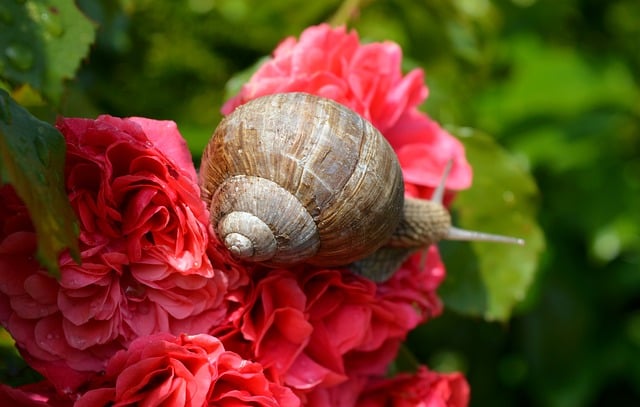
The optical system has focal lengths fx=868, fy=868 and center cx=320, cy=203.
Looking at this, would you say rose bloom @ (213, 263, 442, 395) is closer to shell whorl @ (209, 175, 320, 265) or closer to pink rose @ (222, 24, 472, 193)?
shell whorl @ (209, 175, 320, 265)

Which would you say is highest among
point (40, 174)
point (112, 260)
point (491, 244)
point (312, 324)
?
point (40, 174)

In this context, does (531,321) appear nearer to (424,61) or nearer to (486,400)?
(486,400)

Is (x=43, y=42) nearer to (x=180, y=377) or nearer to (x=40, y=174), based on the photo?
(x=40, y=174)

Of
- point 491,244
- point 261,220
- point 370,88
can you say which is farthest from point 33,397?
point 491,244

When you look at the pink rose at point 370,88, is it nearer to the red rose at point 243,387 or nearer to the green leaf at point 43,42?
the green leaf at point 43,42

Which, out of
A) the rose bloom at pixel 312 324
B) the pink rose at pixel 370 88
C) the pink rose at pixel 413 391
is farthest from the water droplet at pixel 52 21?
the pink rose at pixel 413 391
